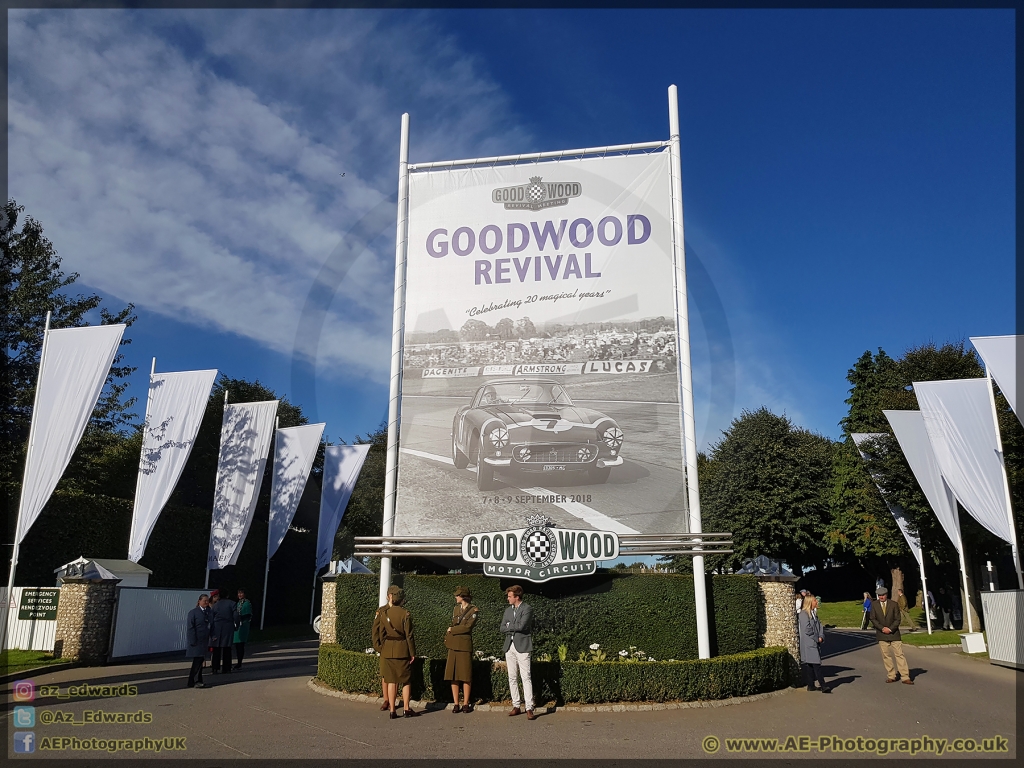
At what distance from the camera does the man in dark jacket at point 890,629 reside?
41.6ft

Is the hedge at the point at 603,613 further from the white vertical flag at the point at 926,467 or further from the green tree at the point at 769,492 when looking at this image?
the green tree at the point at 769,492

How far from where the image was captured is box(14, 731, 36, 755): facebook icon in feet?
25.3

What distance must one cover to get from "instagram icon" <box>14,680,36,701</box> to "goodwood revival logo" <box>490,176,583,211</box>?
11.9 m

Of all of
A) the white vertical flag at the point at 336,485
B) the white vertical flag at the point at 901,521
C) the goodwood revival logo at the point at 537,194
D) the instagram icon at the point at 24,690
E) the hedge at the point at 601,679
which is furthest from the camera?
the white vertical flag at the point at 336,485

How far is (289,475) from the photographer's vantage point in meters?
25.6

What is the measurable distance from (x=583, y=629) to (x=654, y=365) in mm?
4922

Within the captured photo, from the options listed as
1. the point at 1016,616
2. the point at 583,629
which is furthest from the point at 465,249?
the point at 1016,616

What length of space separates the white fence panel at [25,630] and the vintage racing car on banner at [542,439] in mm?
11083

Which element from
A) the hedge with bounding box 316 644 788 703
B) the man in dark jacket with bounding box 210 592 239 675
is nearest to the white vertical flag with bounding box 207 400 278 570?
the man in dark jacket with bounding box 210 592 239 675

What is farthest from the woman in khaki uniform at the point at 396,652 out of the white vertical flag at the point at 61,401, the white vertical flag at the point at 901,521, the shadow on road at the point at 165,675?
the white vertical flag at the point at 901,521

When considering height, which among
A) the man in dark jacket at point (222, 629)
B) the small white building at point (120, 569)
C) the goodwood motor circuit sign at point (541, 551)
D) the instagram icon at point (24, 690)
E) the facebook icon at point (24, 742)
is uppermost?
the goodwood motor circuit sign at point (541, 551)

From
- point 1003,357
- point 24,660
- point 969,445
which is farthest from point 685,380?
point 24,660

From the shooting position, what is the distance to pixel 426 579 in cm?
1272

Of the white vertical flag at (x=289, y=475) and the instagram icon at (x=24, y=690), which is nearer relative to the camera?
the instagram icon at (x=24, y=690)
